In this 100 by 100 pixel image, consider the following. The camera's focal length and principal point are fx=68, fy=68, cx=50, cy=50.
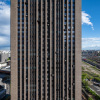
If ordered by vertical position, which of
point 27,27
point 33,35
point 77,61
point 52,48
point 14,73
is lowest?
point 14,73

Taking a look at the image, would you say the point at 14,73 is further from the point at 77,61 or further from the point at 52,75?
the point at 77,61

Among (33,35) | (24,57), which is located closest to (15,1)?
(33,35)

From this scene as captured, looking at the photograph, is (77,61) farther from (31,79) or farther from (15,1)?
(15,1)

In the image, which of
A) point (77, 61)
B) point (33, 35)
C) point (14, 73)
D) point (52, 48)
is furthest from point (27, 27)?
point (77, 61)

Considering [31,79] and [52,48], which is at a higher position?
[52,48]

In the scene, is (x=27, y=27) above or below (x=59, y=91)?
above

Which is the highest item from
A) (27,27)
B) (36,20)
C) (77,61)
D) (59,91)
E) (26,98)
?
(36,20)
